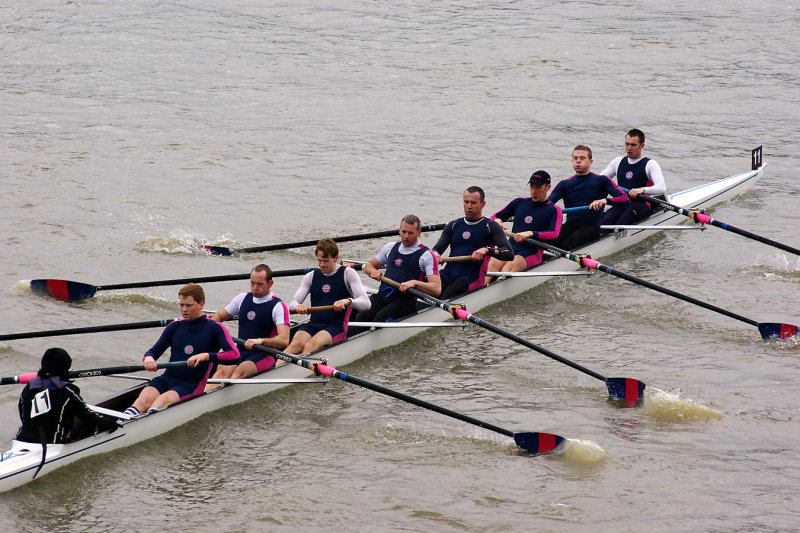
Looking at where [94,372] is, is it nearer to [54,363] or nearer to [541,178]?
[54,363]

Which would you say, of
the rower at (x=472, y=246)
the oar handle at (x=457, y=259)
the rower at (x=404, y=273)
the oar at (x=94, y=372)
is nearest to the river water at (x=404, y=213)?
the rower at (x=404, y=273)

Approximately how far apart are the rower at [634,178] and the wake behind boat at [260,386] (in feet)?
0.75

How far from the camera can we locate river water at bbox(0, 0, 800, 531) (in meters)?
7.75

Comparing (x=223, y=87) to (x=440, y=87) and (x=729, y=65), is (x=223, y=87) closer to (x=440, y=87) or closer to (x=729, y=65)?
(x=440, y=87)

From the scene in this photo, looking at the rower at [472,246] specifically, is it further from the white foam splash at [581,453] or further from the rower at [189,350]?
the rower at [189,350]

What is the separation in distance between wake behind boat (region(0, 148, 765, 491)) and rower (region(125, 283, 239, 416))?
14 centimetres

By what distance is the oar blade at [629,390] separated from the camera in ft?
30.3

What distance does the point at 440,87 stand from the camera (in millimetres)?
21938

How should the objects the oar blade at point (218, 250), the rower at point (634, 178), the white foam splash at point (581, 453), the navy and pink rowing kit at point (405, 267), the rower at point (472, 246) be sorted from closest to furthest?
the white foam splash at point (581, 453) → the navy and pink rowing kit at point (405, 267) → the rower at point (472, 246) → the oar blade at point (218, 250) → the rower at point (634, 178)

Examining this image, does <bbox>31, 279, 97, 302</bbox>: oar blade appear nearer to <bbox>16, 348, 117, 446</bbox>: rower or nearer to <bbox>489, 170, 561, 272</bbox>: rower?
<bbox>16, 348, 117, 446</bbox>: rower

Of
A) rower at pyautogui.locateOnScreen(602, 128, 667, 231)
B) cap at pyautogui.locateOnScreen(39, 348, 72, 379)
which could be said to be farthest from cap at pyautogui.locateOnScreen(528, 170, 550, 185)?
cap at pyautogui.locateOnScreen(39, 348, 72, 379)

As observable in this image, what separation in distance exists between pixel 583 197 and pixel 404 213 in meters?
3.63

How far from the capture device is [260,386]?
30.0 feet

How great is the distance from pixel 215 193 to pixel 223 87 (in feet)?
20.5
